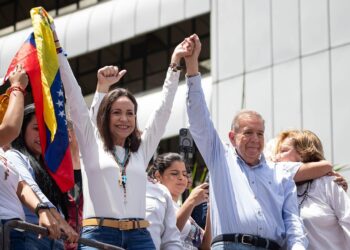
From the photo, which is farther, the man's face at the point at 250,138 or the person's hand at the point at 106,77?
the person's hand at the point at 106,77

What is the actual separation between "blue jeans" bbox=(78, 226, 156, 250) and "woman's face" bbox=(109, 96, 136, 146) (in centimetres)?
75

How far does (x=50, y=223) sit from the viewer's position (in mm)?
6129

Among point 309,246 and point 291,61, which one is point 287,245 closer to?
point 309,246

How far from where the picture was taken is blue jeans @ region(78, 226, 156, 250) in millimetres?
6832

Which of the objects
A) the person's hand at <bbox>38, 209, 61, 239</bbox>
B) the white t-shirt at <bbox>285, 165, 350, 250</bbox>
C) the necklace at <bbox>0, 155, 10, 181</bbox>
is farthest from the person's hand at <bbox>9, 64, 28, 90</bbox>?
the white t-shirt at <bbox>285, 165, 350, 250</bbox>

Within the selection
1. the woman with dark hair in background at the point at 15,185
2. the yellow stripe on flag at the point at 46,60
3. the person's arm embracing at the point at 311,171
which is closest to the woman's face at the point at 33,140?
the yellow stripe on flag at the point at 46,60

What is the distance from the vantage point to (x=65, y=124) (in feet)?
24.1

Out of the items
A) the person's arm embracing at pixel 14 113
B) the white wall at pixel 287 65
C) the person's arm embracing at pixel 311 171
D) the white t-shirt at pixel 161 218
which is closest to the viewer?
the person's arm embracing at pixel 14 113

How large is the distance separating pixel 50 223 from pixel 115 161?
1081 millimetres

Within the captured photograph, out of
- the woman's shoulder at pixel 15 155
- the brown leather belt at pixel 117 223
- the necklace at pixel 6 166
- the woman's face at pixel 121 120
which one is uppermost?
the woman's face at pixel 121 120

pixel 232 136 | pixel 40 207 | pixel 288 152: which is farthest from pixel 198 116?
pixel 40 207

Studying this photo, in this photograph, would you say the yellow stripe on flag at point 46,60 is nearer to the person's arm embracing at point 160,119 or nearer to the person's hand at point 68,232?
the person's arm embracing at point 160,119

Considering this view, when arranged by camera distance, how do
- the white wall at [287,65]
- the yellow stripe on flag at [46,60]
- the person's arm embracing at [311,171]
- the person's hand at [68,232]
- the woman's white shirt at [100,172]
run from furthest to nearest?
the white wall at [287,65]
the person's arm embracing at [311,171]
the yellow stripe on flag at [46,60]
the woman's white shirt at [100,172]
the person's hand at [68,232]

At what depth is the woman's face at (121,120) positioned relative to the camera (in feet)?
23.8
